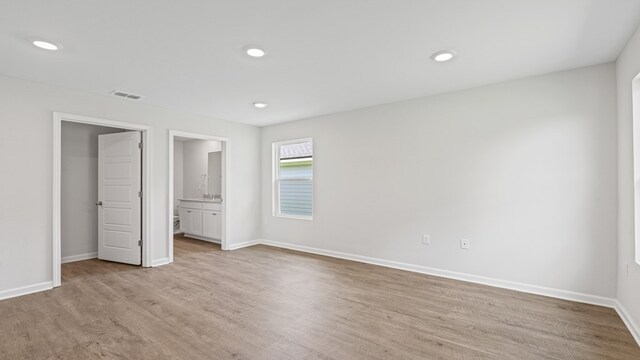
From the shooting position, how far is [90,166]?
506cm

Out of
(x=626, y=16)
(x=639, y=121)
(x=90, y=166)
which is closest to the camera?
(x=626, y=16)

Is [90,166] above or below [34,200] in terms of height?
above

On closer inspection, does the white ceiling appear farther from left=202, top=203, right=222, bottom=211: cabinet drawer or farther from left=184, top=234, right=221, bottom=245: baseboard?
left=184, top=234, right=221, bottom=245: baseboard

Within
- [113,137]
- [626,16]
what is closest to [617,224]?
[626,16]

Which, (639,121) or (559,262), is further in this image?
(559,262)

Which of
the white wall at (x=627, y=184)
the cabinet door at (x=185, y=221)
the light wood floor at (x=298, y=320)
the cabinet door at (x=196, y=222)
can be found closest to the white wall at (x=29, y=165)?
the light wood floor at (x=298, y=320)

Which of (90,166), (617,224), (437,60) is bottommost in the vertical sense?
(617,224)

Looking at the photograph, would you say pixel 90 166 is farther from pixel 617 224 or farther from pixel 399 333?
pixel 617 224

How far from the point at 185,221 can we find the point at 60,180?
3222 mm

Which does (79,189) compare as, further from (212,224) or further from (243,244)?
(243,244)

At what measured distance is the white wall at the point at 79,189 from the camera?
4.77 meters

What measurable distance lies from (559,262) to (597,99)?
1.70 metres

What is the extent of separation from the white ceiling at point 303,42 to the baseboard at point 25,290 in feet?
7.65

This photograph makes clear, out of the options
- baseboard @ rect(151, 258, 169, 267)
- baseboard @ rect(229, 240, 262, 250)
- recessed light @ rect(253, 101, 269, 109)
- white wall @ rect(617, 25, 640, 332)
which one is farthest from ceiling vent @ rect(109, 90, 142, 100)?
white wall @ rect(617, 25, 640, 332)
